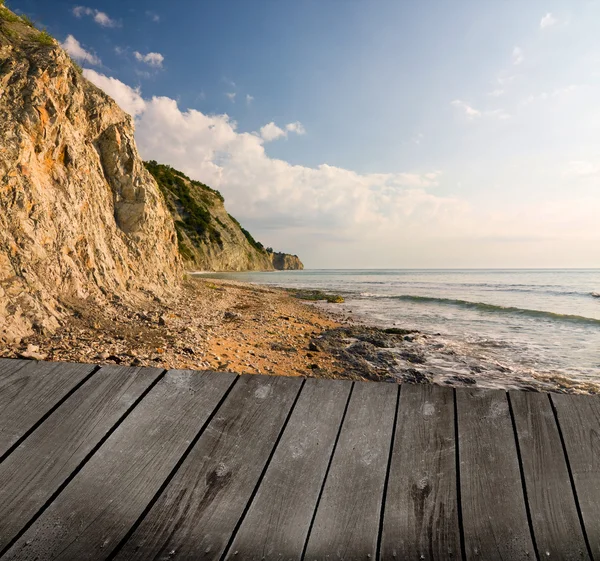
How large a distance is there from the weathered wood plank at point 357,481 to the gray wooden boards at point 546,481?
1.90 ft

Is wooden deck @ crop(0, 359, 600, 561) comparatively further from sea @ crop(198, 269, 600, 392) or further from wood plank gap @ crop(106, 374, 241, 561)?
sea @ crop(198, 269, 600, 392)

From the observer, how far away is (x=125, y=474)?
1.76 metres

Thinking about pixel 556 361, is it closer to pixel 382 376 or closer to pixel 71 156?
pixel 382 376

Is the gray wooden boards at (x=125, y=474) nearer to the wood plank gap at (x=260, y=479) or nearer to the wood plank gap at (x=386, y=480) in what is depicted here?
the wood plank gap at (x=260, y=479)

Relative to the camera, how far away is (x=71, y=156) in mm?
11688

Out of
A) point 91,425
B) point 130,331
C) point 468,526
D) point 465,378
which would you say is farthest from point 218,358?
point 468,526

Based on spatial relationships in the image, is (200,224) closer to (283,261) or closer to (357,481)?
(357,481)

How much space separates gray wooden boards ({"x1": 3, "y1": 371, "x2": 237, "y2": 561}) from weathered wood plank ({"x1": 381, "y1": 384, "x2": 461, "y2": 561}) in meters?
0.93

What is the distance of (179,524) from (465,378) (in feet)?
27.3

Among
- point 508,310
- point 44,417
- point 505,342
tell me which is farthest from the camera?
point 508,310

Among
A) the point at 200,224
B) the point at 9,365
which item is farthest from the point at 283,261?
the point at 9,365

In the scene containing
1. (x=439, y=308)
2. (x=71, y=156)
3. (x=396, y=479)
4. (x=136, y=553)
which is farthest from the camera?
(x=439, y=308)

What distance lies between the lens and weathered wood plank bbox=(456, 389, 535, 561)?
152 cm

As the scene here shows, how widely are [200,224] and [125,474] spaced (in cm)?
6938
